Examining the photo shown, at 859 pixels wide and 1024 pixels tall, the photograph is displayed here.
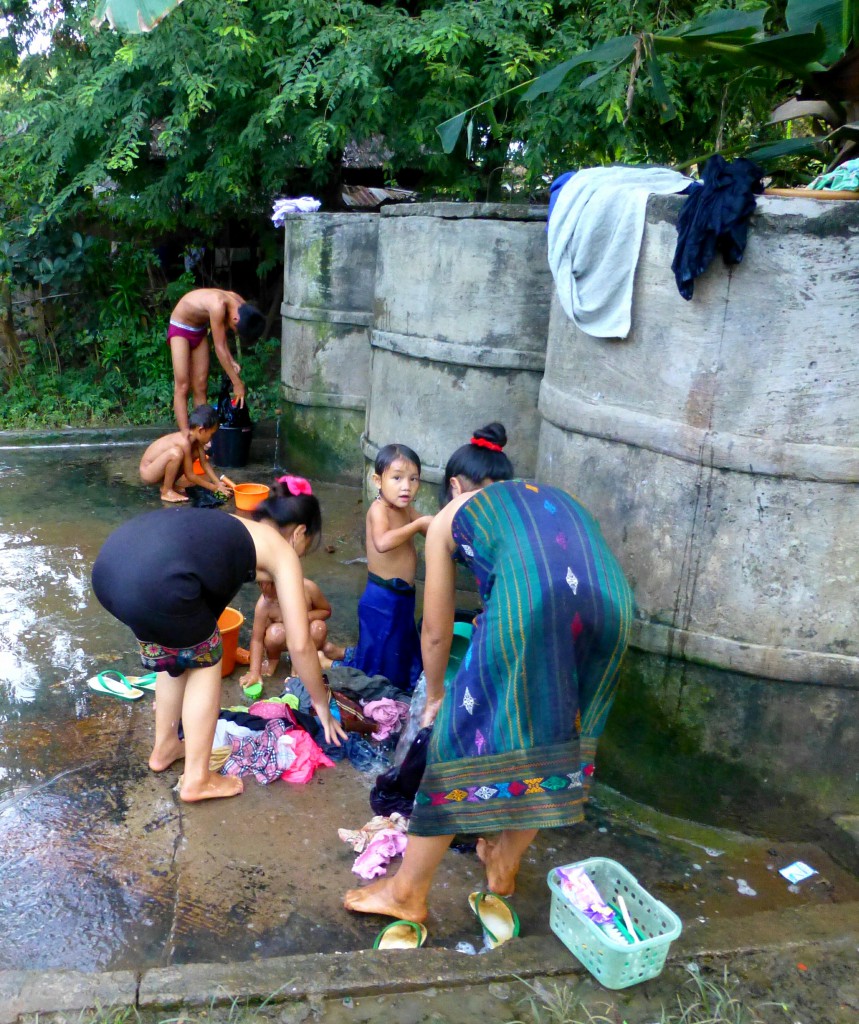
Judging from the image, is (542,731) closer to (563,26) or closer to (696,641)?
(696,641)

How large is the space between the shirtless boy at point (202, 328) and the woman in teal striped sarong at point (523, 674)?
4965 millimetres

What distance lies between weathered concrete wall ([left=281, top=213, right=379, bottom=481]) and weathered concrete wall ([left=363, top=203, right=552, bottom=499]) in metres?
1.55

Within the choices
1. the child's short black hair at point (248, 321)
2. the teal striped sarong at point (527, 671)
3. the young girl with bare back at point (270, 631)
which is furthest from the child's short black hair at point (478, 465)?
the child's short black hair at point (248, 321)

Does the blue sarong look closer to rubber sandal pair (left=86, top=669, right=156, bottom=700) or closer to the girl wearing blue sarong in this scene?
the girl wearing blue sarong

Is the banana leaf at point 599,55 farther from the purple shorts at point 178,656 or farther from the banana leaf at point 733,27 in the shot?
the purple shorts at point 178,656

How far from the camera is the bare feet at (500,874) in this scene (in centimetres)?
307

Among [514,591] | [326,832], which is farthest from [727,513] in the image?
[326,832]

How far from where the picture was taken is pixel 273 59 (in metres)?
7.30

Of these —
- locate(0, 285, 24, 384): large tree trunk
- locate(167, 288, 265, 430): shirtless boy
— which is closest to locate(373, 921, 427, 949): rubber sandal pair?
locate(167, 288, 265, 430): shirtless boy

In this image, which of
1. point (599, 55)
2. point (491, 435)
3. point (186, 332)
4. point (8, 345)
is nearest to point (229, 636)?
point (491, 435)

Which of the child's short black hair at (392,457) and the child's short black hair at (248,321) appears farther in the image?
the child's short black hair at (248,321)

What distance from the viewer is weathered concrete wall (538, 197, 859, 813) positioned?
3078 mm

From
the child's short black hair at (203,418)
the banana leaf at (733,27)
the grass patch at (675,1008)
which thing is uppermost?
the banana leaf at (733,27)

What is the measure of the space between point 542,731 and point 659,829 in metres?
1.24
